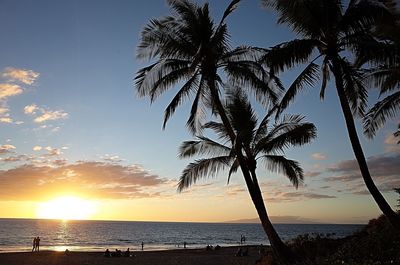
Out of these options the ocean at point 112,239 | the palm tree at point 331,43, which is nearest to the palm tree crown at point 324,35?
the palm tree at point 331,43

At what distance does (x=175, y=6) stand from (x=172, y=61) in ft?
7.47

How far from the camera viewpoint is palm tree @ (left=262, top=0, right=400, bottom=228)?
43.0ft

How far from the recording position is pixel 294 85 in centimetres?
1427

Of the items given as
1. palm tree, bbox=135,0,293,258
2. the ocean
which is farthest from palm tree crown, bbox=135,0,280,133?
the ocean

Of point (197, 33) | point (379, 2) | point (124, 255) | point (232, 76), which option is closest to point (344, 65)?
point (379, 2)

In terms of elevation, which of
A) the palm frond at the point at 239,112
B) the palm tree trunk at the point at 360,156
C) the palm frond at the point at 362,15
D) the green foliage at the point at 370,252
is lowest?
the green foliage at the point at 370,252

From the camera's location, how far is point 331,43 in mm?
13484

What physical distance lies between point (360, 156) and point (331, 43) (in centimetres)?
409

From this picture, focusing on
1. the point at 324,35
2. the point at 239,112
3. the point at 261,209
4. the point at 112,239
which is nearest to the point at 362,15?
the point at 324,35

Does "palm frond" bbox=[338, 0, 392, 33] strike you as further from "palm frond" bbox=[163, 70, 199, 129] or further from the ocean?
the ocean

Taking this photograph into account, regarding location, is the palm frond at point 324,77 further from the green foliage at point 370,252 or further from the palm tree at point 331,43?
the green foliage at point 370,252

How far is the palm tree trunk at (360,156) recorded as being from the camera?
1253 cm

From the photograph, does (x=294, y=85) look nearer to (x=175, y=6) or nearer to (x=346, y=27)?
(x=346, y=27)

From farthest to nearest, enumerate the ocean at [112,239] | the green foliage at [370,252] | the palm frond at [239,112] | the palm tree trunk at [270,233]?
the ocean at [112,239] < the palm frond at [239,112] < the palm tree trunk at [270,233] < the green foliage at [370,252]
